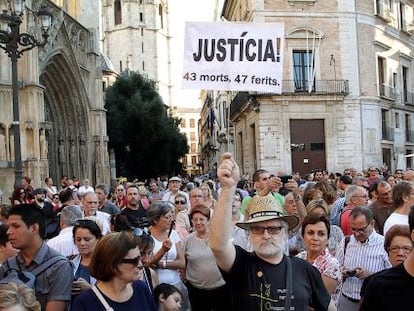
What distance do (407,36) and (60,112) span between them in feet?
67.6

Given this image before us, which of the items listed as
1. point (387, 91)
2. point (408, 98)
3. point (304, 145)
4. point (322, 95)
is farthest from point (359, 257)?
point (408, 98)

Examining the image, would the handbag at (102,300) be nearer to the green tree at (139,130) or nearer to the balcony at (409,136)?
the balcony at (409,136)

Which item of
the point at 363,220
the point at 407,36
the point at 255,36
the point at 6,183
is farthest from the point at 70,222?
the point at 407,36

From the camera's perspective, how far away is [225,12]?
120 ft

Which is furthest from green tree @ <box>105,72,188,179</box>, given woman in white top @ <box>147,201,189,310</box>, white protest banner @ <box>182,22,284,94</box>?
woman in white top @ <box>147,201,189,310</box>

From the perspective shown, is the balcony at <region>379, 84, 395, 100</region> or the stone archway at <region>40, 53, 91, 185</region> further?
the balcony at <region>379, 84, 395, 100</region>

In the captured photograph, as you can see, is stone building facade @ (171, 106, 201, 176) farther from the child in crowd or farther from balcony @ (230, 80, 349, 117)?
the child in crowd

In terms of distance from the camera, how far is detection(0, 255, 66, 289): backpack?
11.2ft

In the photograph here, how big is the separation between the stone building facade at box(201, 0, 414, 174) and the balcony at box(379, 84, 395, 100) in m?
0.89

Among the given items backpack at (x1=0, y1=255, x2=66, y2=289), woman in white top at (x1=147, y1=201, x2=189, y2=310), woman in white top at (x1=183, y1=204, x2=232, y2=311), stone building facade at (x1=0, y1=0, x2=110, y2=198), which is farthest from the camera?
stone building facade at (x1=0, y1=0, x2=110, y2=198)

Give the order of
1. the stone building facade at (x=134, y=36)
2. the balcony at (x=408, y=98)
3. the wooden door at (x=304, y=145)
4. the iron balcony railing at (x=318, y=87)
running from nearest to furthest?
1. the iron balcony railing at (x=318, y=87)
2. the wooden door at (x=304, y=145)
3. the balcony at (x=408, y=98)
4. the stone building facade at (x=134, y=36)

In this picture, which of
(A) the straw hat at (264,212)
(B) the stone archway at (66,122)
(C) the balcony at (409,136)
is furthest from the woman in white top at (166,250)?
(C) the balcony at (409,136)

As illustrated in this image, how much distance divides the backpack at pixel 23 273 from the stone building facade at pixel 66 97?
60.3 ft

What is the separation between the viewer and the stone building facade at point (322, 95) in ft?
86.4
